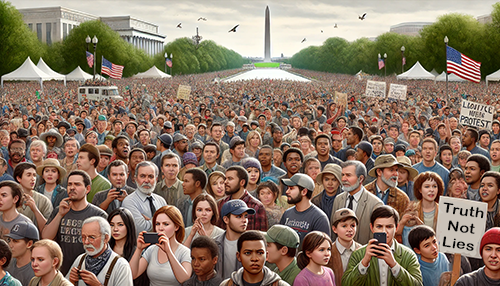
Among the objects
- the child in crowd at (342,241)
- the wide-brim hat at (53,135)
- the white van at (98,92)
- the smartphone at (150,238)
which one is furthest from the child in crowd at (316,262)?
the white van at (98,92)

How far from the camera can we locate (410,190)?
25.8 ft

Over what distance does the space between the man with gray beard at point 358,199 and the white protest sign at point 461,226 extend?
1.01 metres

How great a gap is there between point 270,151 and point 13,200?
414 cm

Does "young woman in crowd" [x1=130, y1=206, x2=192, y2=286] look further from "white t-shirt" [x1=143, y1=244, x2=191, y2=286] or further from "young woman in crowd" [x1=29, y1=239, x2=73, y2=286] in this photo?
"young woman in crowd" [x1=29, y1=239, x2=73, y2=286]

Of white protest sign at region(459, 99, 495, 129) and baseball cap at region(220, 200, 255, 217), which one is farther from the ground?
white protest sign at region(459, 99, 495, 129)

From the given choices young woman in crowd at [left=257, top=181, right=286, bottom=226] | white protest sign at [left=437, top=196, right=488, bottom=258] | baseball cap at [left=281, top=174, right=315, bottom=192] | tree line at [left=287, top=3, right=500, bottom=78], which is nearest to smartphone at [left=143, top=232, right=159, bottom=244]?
baseball cap at [left=281, top=174, right=315, bottom=192]

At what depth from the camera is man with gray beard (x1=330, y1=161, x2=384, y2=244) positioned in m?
6.33

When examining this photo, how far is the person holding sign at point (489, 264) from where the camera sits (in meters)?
4.45

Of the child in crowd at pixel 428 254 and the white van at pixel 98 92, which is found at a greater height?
the white van at pixel 98 92

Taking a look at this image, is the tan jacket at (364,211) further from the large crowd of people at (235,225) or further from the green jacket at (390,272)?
the green jacket at (390,272)

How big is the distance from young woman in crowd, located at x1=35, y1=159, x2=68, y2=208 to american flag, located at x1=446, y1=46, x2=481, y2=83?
16.4 m

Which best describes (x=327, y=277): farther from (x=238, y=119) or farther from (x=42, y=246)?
(x=238, y=119)

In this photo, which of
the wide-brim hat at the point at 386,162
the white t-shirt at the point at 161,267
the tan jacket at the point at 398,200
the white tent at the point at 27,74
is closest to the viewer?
the white t-shirt at the point at 161,267

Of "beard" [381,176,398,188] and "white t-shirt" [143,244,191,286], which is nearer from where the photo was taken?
"white t-shirt" [143,244,191,286]
